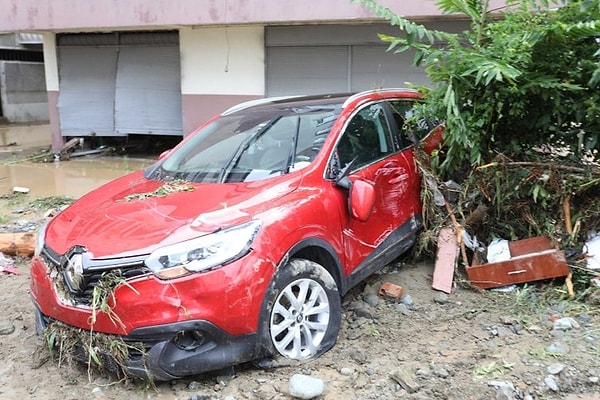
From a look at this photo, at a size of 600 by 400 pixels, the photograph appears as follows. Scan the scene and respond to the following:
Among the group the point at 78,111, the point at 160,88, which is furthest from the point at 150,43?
the point at 78,111

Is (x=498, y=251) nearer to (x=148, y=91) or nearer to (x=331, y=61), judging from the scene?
(x=331, y=61)

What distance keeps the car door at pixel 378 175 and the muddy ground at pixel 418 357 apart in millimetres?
509

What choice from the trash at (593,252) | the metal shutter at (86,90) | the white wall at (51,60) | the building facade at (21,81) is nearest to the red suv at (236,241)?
the trash at (593,252)

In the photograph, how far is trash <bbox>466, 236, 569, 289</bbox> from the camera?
395 centimetres

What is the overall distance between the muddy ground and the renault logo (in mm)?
565

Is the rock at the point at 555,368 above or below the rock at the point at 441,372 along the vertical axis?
above

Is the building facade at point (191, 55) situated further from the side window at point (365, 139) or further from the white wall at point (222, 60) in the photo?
the side window at point (365, 139)

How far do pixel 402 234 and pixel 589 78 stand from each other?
71.3 inches

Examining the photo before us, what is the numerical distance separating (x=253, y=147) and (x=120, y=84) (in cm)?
903

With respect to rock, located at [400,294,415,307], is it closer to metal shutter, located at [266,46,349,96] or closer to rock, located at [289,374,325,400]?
rock, located at [289,374,325,400]

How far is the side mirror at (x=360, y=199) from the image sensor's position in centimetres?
355

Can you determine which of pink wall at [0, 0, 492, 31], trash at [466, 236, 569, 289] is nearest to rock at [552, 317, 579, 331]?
trash at [466, 236, 569, 289]

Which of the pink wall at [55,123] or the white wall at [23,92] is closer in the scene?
the pink wall at [55,123]

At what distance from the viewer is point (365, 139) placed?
416 cm
